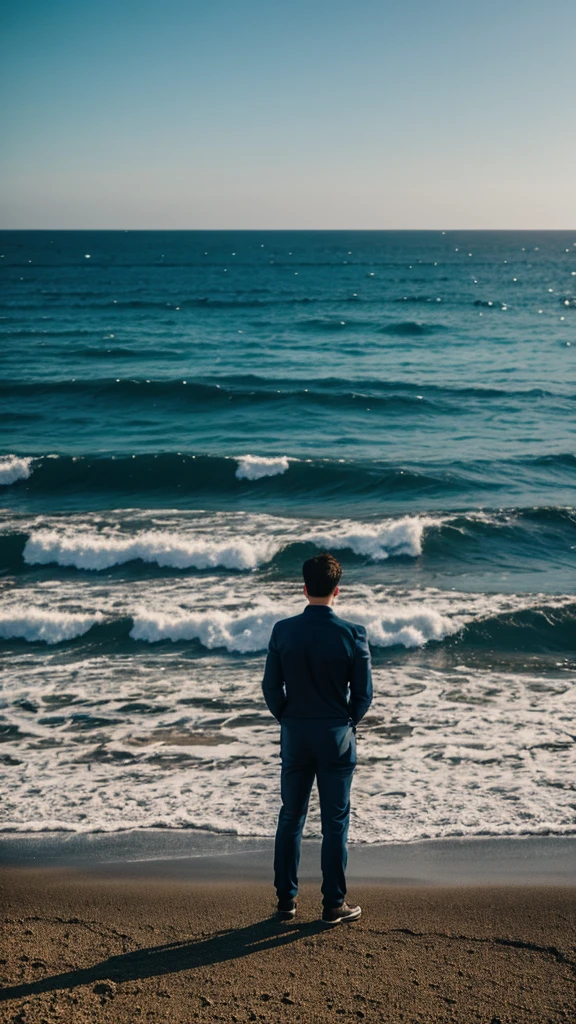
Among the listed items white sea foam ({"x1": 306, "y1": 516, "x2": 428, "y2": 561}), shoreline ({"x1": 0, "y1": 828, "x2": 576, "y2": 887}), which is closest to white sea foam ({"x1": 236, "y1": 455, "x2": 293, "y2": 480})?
white sea foam ({"x1": 306, "y1": 516, "x2": 428, "y2": 561})

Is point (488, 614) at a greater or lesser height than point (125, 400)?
lesser

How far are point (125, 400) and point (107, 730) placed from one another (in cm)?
1796

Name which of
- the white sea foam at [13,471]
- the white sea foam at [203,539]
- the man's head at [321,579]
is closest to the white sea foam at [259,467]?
the white sea foam at [203,539]

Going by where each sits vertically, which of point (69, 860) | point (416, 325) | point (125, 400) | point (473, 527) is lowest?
point (69, 860)

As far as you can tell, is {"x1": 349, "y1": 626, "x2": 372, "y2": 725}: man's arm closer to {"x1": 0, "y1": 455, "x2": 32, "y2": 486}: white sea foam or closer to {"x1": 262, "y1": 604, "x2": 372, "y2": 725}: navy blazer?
{"x1": 262, "y1": 604, "x2": 372, "y2": 725}: navy blazer

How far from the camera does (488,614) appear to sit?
10070 mm

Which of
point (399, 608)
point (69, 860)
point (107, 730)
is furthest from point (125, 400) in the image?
point (69, 860)

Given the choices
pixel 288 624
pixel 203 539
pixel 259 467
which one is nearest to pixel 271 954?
pixel 288 624

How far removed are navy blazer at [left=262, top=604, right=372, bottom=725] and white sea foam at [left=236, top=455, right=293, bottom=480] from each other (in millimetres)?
12990

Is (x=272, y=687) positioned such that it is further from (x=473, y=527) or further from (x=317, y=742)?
(x=473, y=527)

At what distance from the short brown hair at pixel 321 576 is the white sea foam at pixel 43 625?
6386mm

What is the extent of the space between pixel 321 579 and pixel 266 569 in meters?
8.13

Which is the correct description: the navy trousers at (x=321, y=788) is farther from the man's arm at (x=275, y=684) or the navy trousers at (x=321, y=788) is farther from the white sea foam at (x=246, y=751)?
the white sea foam at (x=246, y=751)

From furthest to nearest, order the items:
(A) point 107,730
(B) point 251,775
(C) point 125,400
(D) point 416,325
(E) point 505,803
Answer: (D) point 416,325 < (C) point 125,400 < (A) point 107,730 < (B) point 251,775 < (E) point 505,803
